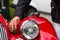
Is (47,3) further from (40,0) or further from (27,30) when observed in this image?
(27,30)

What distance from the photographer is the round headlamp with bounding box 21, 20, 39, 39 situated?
230 centimetres

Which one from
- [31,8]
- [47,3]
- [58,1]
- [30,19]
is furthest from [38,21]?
[31,8]

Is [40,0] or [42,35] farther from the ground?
[42,35]

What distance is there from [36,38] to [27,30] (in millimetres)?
110

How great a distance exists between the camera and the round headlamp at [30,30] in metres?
2.30

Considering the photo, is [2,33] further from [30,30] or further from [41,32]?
[41,32]

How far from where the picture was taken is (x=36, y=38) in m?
2.34

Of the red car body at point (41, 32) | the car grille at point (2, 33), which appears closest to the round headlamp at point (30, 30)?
the red car body at point (41, 32)

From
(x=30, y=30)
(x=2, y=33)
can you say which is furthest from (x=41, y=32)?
(x=2, y=33)

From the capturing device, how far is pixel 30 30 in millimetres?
2303

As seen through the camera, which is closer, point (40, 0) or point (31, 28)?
point (31, 28)

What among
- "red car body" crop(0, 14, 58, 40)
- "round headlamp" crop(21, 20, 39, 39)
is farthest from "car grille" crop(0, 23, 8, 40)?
"round headlamp" crop(21, 20, 39, 39)

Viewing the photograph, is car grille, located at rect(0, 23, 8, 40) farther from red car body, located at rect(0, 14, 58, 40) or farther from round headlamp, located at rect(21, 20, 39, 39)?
round headlamp, located at rect(21, 20, 39, 39)

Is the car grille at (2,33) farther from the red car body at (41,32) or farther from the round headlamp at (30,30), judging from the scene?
the round headlamp at (30,30)
